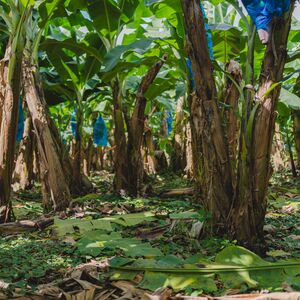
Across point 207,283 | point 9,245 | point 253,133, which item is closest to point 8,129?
point 9,245

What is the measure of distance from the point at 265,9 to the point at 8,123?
7.79 ft

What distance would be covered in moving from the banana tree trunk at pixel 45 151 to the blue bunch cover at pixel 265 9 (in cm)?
256

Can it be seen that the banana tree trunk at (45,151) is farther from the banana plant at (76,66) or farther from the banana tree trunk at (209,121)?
the banana tree trunk at (209,121)

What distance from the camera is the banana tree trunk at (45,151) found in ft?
14.9

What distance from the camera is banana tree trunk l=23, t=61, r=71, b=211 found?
14.9ft

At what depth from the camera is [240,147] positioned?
285cm

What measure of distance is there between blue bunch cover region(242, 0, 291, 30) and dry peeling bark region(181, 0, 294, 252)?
0.07 m

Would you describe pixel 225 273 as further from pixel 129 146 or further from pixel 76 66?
pixel 76 66

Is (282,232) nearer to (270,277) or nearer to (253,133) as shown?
(253,133)

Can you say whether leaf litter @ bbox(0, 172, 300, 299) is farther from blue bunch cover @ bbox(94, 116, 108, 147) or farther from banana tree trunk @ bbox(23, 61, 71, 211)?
blue bunch cover @ bbox(94, 116, 108, 147)

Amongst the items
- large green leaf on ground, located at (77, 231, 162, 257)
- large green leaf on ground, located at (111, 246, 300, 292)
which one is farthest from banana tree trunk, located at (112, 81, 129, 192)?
large green leaf on ground, located at (111, 246, 300, 292)

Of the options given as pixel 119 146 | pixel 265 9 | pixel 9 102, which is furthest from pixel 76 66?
pixel 265 9

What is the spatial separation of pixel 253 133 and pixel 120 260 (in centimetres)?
115

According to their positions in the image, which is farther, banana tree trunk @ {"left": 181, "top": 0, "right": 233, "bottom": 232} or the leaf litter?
banana tree trunk @ {"left": 181, "top": 0, "right": 233, "bottom": 232}
